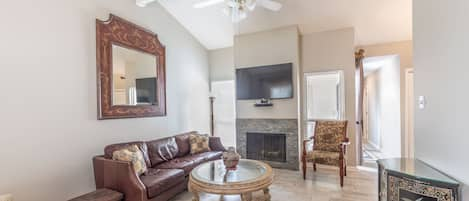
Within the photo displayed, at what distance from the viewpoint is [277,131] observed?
4.64 m

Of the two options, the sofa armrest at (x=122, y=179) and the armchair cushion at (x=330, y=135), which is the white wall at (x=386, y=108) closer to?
the armchair cushion at (x=330, y=135)

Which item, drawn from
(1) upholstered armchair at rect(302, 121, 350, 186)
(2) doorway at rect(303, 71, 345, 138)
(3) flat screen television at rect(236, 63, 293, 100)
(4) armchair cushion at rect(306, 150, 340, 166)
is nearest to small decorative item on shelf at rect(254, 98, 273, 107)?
(3) flat screen television at rect(236, 63, 293, 100)

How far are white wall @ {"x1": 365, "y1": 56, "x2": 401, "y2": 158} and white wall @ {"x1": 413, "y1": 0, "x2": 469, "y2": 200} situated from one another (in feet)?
9.39

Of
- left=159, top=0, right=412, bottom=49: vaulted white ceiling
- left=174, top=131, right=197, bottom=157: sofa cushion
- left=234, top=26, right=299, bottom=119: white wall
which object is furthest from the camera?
left=234, top=26, right=299, bottom=119: white wall

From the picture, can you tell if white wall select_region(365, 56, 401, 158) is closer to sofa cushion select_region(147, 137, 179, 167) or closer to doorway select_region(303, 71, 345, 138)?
doorway select_region(303, 71, 345, 138)

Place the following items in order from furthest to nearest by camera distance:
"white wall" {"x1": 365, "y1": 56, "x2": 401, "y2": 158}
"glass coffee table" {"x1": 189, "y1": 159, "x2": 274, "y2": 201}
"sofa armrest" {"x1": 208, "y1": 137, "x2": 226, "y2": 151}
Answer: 1. "white wall" {"x1": 365, "y1": 56, "x2": 401, "y2": 158}
2. "sofa armrest" {"x1": 208, "y1": 137, "x2": 226, "y2": 151}
3. "glass coffee table" {"x1": 189, "y1": 159, "x2": 274, "y2": 201}

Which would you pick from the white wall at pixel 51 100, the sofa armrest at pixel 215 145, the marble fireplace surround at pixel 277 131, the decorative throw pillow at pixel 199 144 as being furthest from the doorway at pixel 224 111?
the white wall at pixel 51 100

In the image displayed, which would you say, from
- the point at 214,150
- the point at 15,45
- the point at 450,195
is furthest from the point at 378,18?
the point at 15,45

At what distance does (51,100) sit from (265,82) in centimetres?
357

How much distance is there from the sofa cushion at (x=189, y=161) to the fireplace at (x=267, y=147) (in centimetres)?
102

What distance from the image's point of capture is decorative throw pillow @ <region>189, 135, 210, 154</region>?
13.7 ft

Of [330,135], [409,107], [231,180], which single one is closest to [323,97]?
[330,135]

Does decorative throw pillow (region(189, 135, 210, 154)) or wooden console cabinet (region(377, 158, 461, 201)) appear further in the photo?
decorative throw pillow (region(189, 135, 210, 154))

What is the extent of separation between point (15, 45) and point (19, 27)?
21 centimetres
